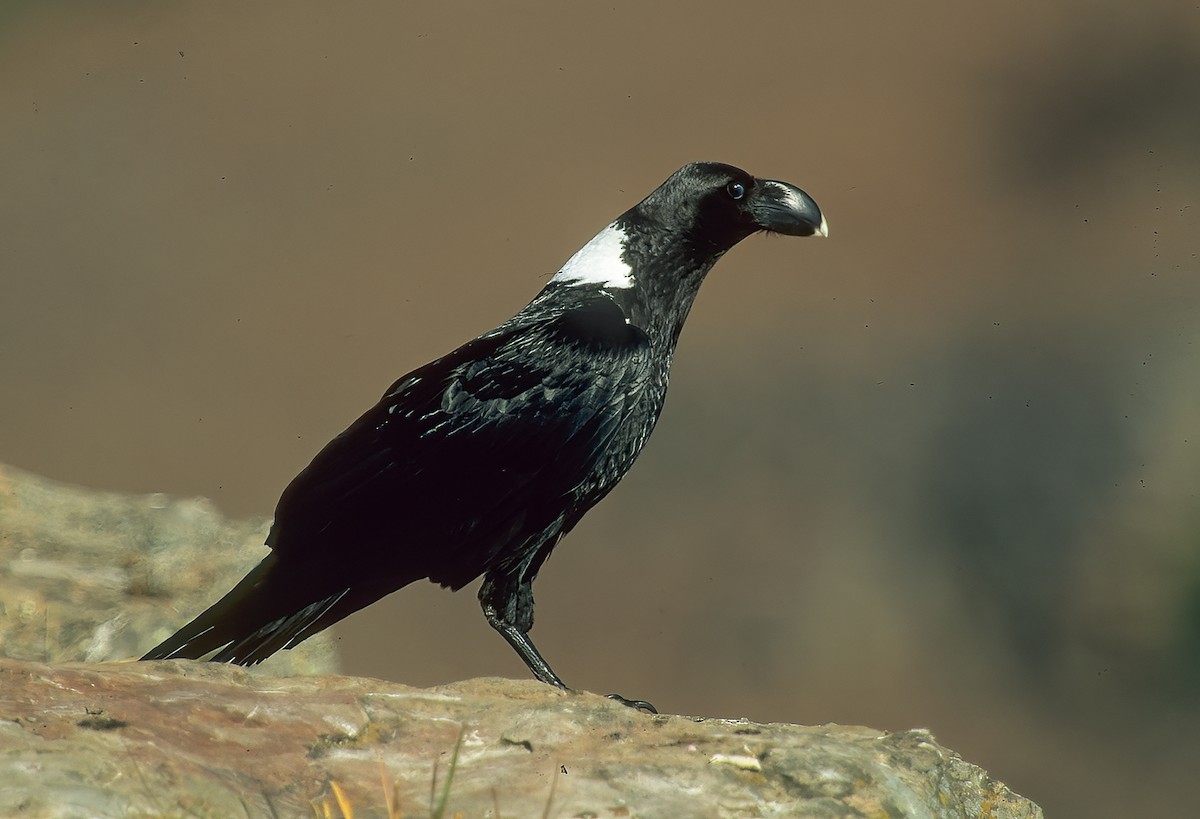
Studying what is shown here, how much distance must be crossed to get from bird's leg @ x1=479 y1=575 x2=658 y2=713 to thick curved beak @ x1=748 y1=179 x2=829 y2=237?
5.34ft

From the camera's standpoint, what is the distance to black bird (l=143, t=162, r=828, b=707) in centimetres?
402

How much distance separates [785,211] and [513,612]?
1.79m

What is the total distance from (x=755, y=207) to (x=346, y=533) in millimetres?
1928

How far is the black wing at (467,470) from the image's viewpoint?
4066mm

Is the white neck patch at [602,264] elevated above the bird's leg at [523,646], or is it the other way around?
the white neck patch at [602,264]

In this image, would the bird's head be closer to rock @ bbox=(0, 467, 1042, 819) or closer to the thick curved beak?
the thick curved beak

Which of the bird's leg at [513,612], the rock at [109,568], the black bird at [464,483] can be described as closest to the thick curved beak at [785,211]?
the black bird at [464,483]

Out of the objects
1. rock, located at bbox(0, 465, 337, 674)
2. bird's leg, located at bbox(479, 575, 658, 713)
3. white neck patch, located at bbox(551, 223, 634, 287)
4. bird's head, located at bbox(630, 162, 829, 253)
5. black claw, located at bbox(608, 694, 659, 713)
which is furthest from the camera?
rock, located at bbox(0, 465, 337, 674)

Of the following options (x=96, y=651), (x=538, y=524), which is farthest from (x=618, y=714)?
(x=96, y=651)

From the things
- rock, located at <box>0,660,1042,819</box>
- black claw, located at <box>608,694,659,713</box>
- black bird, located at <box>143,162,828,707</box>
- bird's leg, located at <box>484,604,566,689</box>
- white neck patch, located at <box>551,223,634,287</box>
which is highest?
white neck patch, located at <box>551,223,634,287</box>

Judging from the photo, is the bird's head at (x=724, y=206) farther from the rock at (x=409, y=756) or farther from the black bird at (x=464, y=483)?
the rock at (x=409, y=756)

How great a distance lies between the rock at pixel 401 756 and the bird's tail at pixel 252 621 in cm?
56

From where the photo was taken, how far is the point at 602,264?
15.3 feet

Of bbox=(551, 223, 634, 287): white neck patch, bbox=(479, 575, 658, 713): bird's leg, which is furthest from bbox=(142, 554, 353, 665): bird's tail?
bbox=(551, 223, 634, 287): white neck patch
